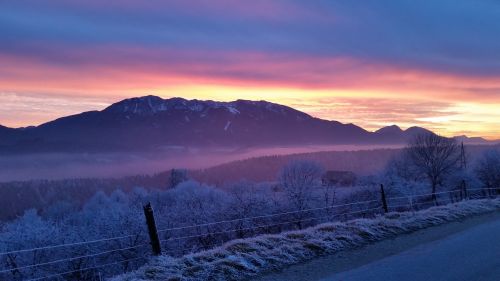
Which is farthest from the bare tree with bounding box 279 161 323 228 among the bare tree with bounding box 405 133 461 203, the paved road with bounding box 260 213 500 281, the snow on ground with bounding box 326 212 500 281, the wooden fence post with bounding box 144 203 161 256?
the wooden fence post with bounding box 144 203 161 256

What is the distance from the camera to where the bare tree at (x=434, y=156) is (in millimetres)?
78688

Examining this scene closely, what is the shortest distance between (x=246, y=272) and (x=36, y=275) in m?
23.1

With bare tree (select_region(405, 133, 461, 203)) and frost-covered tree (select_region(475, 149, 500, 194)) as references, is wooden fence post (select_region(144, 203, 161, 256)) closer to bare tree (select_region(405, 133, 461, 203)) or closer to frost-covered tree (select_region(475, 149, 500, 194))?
frost-covered tree (select_region(475, 149, 500, 194))

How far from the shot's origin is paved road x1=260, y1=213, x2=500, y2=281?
1097 cm

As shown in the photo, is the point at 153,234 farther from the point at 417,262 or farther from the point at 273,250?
the point at 417,262

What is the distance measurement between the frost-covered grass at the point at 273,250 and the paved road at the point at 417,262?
0.58 meters

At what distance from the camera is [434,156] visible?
80812 mm

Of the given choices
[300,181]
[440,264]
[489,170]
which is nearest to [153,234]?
[440,264]

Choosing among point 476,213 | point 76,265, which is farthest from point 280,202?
point 476,213

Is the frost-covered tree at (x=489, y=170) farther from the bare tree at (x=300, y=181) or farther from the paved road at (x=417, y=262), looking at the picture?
the paved road at (x=417, y=262)

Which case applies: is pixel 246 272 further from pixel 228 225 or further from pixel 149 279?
pixel 228 225

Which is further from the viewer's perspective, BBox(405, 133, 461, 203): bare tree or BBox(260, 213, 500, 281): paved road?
BBox(405, 133, 461, 203): bare tree

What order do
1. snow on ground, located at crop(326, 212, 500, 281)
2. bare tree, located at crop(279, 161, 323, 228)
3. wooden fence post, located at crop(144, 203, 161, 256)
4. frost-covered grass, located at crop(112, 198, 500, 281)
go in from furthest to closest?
1. bare tree, located at crop(279, 161, 323, 228)
2. wooden fence post, located at crop(144, 203, 161, 256)
3. frost-covered grass, located at crop(112, 198, 500, 281)
4. snow on ground, located at crop(326, 212, 500, 281)

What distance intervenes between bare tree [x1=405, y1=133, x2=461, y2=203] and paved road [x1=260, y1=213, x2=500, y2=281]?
63538 millimetres
